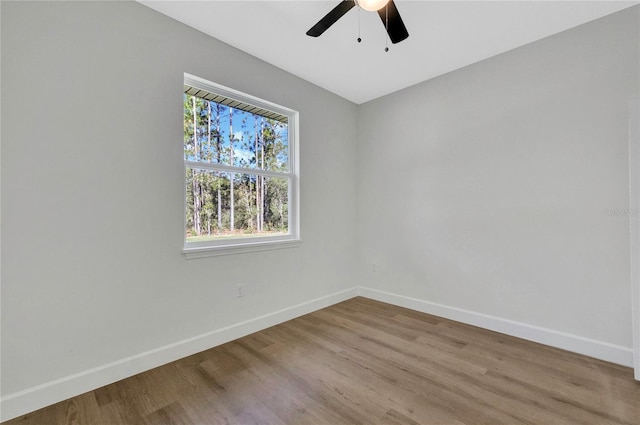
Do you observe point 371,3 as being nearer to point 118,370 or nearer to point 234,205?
point 234,205

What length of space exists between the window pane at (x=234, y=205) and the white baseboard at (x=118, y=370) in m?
0.83

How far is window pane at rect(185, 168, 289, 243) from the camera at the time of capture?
2.32m

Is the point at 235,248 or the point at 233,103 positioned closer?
the point at 235,248

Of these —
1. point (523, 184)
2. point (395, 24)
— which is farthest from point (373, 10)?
point (523, 184)

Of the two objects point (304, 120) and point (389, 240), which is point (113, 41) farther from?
point (389, 240)

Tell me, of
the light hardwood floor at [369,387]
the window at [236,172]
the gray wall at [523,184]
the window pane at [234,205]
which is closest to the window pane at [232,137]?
the window at [236,172]

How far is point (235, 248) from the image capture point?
248 centimetres

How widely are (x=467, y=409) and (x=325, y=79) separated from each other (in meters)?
3.17

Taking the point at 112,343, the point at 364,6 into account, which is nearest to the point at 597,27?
the point at 364,6

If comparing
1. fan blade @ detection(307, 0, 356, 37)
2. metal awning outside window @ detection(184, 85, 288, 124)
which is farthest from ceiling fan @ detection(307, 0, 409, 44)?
metal awning outside window @ detection(184, 85, 288, 124)

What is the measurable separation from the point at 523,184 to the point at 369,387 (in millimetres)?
2190

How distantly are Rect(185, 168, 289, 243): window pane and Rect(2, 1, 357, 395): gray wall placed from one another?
6.9 inches

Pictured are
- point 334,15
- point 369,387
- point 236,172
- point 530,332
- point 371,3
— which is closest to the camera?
point 371,3

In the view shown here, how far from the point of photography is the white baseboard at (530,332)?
205 cm
